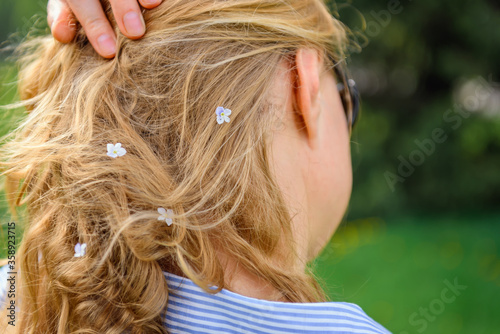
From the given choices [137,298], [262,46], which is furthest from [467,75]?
[137,298]

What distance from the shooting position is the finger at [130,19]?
142 cm

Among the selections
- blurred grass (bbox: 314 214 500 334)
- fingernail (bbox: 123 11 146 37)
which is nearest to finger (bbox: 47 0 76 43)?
fingernail (bbox: 123 11 146 37)

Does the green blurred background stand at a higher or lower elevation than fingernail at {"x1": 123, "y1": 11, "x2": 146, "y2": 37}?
lower

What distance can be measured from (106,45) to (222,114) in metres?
0.40

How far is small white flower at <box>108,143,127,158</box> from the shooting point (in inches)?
52.9

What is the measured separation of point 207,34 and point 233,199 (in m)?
0.48

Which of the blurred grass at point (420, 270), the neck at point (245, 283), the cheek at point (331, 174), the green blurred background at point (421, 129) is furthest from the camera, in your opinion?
the green blurred background at point (421, 129)

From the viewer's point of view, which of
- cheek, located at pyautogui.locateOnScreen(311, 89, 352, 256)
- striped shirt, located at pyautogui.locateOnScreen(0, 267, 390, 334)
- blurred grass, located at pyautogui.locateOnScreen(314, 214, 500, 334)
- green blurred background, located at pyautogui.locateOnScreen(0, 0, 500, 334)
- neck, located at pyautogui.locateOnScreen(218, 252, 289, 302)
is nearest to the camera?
striped shirt, located at pyautogui.locateOnScreen(0, 267, 390, 334)

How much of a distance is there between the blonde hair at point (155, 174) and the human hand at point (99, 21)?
32 mm

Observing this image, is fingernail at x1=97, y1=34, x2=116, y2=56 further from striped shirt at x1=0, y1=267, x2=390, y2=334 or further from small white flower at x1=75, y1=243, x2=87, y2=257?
striped shirt at x1=0, y1=267, x2=390, y2=334

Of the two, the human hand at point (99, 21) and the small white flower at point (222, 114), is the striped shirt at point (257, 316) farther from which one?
the human hand at point (99, 21)

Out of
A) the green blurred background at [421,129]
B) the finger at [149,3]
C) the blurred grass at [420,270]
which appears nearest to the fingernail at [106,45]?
the finger at [149,3]

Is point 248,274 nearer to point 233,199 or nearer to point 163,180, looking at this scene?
point 233,199

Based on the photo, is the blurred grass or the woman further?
the blurred grass
